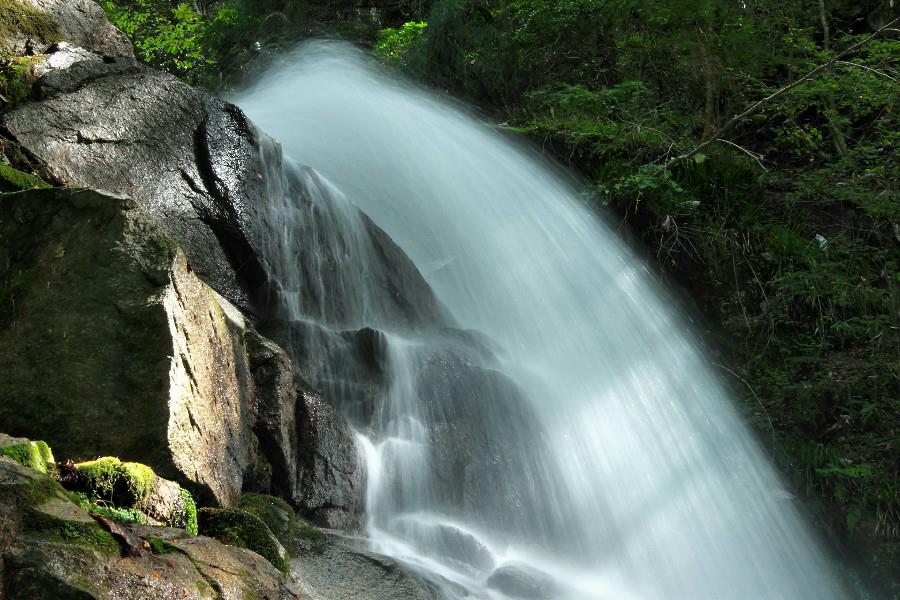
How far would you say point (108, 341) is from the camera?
13.0 feet

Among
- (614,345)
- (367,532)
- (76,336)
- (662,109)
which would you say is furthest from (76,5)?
(662,109)

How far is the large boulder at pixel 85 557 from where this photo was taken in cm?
249

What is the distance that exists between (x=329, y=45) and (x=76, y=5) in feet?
22.0

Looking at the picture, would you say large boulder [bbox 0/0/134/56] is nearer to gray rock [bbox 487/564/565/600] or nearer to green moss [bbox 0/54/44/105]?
green moss [bbox 0/54/44/105]

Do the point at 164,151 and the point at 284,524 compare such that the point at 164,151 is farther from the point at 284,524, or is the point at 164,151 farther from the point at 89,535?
the point at 89,535

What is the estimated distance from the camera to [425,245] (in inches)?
379

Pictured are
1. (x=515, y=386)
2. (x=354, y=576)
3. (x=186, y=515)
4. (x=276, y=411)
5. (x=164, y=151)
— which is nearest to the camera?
(x=186, y=515)

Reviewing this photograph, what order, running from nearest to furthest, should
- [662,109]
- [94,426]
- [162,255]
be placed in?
[94,426] < [162,255] < [662,109]

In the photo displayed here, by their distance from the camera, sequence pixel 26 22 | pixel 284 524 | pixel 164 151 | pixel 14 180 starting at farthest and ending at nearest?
pixel 26 22 → pixel 164 151 → pixel 14 180 → pixel 284 524

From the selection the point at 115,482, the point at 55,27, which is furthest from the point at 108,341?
the point at 55,27

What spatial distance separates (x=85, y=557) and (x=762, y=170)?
9.88m

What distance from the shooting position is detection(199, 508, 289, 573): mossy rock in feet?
12.1

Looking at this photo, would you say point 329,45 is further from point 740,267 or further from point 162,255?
point 162,255

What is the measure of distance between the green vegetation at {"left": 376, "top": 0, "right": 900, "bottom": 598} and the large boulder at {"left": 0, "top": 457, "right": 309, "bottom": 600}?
22.2 ft
